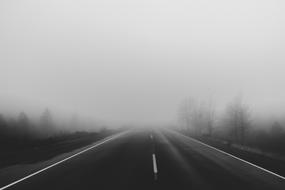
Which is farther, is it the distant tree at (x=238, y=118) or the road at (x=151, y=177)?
the distant tree at (x=238, y=118)

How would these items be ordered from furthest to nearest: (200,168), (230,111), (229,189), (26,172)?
1. (230,111)
2. (200,168)
3. (26,172)
4. (229,189)

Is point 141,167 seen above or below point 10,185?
below

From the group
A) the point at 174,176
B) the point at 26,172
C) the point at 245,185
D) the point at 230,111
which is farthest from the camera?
the point at 230,111

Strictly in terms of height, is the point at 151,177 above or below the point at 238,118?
above

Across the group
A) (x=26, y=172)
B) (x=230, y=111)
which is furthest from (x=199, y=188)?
(x=230, y=111)

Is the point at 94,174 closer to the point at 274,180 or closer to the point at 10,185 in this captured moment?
the point at 10,185

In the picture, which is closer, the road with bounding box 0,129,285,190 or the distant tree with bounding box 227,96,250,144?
the road with bounding box 0,129,285,190

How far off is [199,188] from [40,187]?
4711mm

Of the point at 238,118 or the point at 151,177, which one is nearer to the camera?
the point at 151,177

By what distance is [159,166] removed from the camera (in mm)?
10578

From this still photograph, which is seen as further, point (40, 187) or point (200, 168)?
point (200, 168)

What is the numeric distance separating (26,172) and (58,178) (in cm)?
195

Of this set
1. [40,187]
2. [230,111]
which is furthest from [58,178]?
[230,111]

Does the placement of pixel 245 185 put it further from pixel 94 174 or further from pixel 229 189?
pixel 94 174
